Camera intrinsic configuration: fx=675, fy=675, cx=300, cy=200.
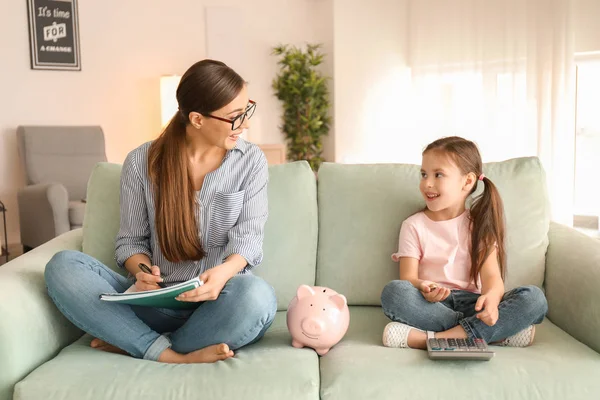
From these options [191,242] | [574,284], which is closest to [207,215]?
[191,242]

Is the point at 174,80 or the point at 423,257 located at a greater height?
the point at 174,80

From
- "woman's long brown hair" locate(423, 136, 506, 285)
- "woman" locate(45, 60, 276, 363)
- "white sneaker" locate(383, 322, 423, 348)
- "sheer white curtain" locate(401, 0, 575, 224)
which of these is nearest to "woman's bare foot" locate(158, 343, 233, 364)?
"woman" locate(45, 60, 276, 363)

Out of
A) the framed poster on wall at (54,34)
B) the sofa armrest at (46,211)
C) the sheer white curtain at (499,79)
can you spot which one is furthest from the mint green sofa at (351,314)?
the framed poster on wall at (54,34)

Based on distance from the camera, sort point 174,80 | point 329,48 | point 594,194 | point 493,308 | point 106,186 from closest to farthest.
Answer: point 493,308
point 106,186
point 594,194
point 174,80
point 329,48

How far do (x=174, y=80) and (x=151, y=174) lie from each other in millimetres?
3469

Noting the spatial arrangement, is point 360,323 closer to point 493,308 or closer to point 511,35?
point 493,308

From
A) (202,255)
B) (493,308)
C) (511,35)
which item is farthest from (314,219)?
(511,35)

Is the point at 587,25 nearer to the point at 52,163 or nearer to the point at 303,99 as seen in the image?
the point at 303,99

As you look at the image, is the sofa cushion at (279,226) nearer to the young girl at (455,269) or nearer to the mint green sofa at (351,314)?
the mint green sofa at (351,314)

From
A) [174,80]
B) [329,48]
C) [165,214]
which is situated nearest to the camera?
[165,214]

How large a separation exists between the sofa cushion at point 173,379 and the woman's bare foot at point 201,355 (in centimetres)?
3

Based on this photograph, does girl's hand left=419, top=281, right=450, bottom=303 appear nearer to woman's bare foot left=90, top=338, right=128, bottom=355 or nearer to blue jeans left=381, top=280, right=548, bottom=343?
blue jeans left=381, top=280, right=548, bottom=343

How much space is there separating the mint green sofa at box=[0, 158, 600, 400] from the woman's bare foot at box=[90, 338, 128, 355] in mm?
19

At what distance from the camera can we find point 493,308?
5.54 ft
